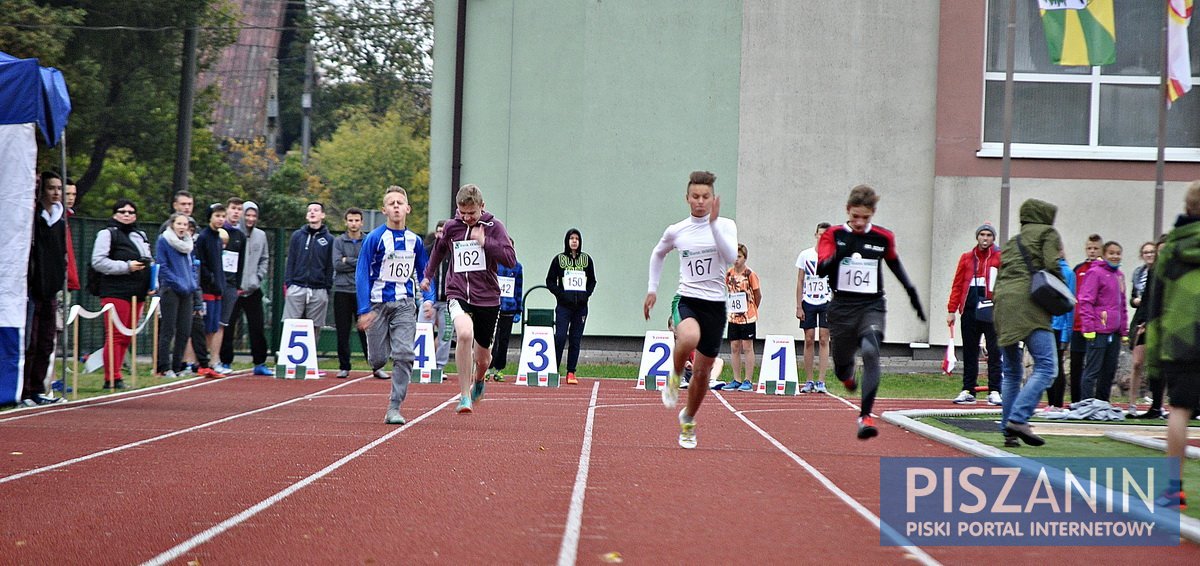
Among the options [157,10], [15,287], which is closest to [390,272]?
[15,287]

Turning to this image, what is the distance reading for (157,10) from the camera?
3678 cm

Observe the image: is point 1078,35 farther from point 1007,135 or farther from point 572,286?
point 572,286

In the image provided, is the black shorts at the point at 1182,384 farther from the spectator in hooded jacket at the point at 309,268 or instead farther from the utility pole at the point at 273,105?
the utility pole at the point at 273,105

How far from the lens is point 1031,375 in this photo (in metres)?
10.6

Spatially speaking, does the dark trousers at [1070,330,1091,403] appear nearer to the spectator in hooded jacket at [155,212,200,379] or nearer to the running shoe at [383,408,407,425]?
the running shoe at [383,408,407,425]

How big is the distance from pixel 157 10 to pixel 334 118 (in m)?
28.2

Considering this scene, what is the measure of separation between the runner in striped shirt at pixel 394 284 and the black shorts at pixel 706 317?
306 cm

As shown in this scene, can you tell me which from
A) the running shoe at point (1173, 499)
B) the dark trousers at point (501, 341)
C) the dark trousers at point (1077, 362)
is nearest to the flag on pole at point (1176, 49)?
the dark trousers at point (1077, 362)

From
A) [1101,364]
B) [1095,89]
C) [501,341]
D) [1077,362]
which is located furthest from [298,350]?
[1095,89]

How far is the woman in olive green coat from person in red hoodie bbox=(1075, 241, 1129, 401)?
4.16 meters

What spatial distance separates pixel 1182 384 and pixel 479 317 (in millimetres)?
6091

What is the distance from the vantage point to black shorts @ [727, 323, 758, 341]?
18.4 metres

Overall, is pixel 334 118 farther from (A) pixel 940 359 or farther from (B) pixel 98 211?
(A) pixel 940 359

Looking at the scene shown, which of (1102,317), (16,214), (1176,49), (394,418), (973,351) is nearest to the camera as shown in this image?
(394,418)
